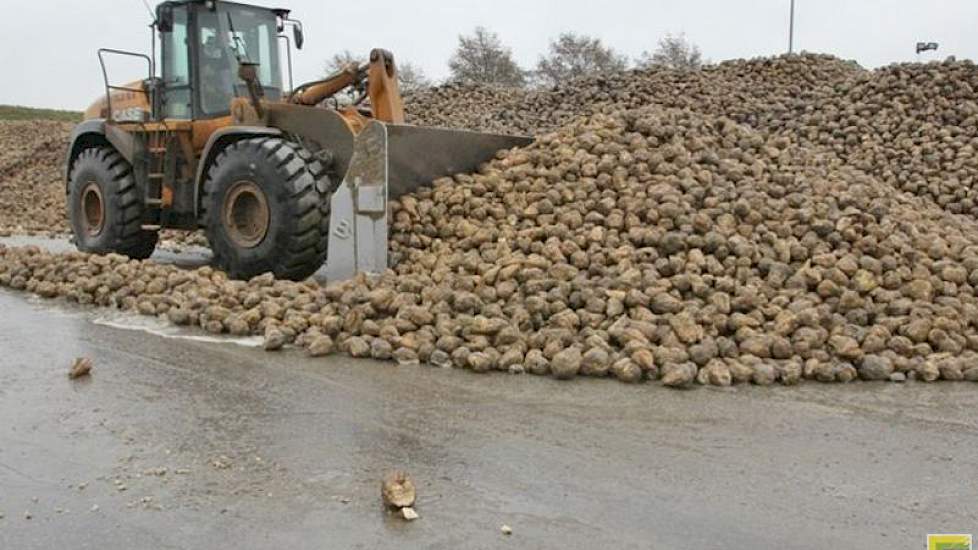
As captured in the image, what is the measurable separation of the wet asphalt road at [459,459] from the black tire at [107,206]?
11.9 ft

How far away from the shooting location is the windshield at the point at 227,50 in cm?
825

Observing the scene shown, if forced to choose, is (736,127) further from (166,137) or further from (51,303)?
(51,303)

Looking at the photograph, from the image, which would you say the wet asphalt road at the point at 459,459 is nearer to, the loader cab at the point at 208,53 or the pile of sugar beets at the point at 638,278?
the pile of sugar beets at the point at 638,278

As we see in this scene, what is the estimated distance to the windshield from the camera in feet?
27.1

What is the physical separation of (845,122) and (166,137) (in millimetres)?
8027

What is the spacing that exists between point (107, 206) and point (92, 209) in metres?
0.70

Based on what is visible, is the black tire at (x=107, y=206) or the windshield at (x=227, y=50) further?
the black tire at (x=107, y=206)

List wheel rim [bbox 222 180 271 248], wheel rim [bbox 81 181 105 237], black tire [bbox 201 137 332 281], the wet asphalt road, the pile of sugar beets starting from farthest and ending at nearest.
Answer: wheel rim [bbox 81 181 105 237] < wheel rim [bbox 222 180 271 248] < black tire [bbox 201 137 332 281] < the pile of sugar beets < the wet asphalt road

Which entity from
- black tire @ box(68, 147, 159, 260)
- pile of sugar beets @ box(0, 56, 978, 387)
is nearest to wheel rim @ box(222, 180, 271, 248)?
pile of sugar beets @ box(0, 56, 978, 387)

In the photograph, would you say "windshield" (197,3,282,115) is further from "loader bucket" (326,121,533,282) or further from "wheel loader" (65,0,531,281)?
"loader bucket" (326,121,533,282)

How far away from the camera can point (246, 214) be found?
7.60 m

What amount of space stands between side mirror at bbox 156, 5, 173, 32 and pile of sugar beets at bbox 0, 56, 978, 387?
80.8 inches

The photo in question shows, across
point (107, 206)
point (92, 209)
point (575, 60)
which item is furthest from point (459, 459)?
point (575, 60)

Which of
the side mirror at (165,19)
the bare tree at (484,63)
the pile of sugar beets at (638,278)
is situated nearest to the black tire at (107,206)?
the pile of sugar beets at (638,278)
